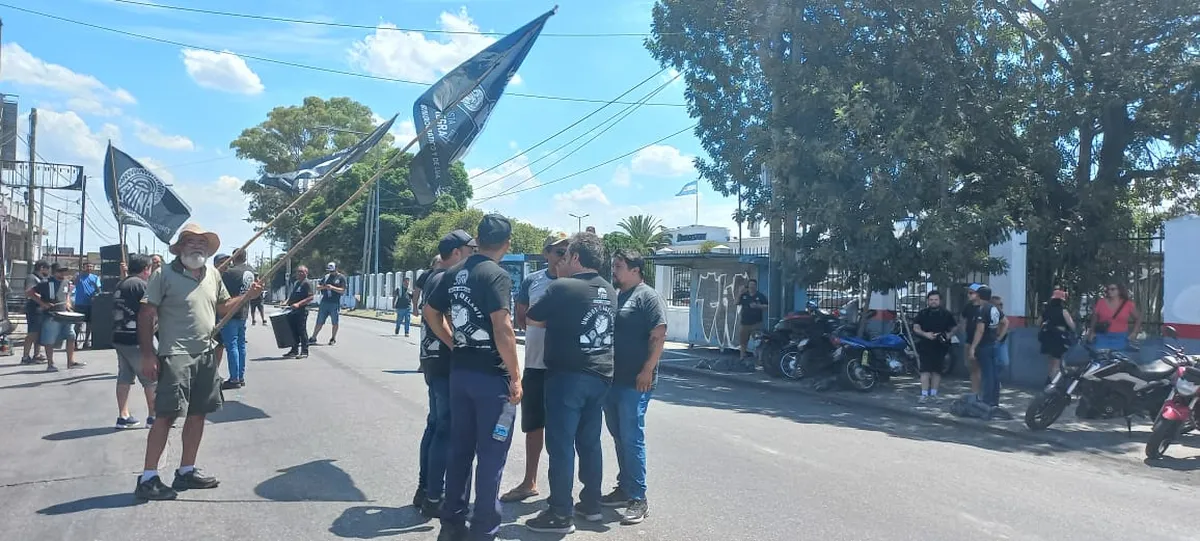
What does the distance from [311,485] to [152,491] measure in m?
1.00

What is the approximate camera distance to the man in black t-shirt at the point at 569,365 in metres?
5.04

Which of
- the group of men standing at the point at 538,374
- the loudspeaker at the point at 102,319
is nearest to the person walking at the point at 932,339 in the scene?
the group of men standing at the point at 538,374

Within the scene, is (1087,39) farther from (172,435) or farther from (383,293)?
(383,293)

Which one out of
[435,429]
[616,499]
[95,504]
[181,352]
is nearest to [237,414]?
[95,504]

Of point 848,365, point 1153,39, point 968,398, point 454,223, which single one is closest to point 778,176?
point 848,365

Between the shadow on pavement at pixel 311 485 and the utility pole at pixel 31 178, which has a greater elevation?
the utility pole at pixel 31 178

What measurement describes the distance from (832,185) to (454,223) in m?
31.9

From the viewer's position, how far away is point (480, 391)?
459cm

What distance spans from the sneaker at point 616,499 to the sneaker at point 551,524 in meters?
0.57

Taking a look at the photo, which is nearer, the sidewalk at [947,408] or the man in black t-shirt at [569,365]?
the man in black t-shirt at [569,365]

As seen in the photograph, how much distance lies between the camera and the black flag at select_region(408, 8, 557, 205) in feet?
28.5

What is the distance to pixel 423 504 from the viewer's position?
17.4 feet

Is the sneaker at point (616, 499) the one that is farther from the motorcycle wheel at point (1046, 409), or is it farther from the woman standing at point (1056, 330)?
the woman standing at point (1056, 330)

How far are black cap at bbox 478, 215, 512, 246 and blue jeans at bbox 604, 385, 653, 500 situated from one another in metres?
1.25
